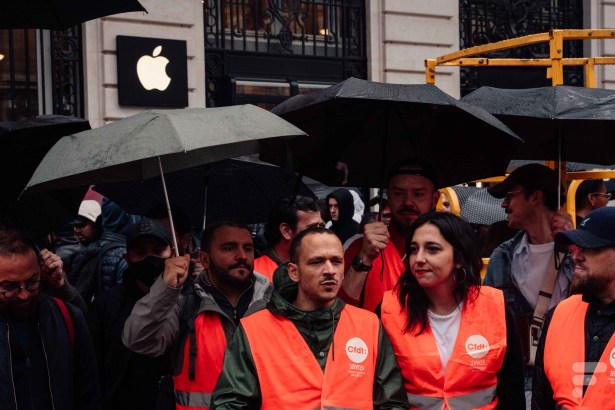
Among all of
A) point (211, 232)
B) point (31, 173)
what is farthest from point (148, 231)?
point (31, 173)

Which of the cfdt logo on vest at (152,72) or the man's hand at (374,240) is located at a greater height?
the cfdt logo on vest at (152,72)

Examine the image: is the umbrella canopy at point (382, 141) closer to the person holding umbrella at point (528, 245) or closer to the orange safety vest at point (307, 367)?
the person holding umbrella at point (528, 245)

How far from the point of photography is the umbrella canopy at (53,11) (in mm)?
5875

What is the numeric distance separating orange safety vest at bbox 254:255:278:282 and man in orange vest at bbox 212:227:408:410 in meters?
1.33

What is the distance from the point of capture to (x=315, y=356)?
4648 mm

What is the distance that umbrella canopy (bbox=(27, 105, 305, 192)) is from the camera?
4.58m

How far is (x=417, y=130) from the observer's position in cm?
611

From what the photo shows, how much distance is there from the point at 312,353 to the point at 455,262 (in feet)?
2.79

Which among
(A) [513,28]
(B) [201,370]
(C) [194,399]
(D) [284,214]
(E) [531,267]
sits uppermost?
(A) [513,28]

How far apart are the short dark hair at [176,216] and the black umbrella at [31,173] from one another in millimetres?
600

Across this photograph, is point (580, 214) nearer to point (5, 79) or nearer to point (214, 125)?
point (214, 125)

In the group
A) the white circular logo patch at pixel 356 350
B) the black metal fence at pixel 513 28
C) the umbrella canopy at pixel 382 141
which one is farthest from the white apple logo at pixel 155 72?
the white circular logo patch at pixel 356 350

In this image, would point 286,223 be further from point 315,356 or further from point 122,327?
point 315,356

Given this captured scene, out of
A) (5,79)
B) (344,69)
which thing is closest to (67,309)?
(5,79)
